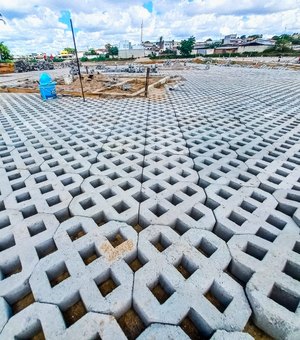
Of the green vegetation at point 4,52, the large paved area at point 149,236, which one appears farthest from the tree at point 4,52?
the large paved area at point 149,236

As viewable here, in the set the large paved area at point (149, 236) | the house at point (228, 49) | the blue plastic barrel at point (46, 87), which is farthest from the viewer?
the house at point (228, 49)

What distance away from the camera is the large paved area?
139 centimetres

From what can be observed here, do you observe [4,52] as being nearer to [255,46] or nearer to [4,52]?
[4,52]

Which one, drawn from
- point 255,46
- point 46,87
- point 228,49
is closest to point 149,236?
point 46,87

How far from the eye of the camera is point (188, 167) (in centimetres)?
315

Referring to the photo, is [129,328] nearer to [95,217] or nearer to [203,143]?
[95,217]

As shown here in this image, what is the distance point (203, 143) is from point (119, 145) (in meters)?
1.55

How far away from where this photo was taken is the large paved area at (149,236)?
139 cm

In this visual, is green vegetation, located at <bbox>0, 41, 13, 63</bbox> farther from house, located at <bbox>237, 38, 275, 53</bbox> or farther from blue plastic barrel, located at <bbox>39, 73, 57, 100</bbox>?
house, located at <bbox>237, 38, 275, 53</bbox>

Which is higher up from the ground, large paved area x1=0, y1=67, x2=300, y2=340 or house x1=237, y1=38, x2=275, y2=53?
house x1=237, y1=38, x2=275, y2=53

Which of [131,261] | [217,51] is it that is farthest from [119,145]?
[217,51]

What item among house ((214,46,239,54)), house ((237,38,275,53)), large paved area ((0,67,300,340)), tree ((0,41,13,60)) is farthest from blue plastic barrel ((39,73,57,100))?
house ((214,46,239,54))

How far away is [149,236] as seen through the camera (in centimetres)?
197

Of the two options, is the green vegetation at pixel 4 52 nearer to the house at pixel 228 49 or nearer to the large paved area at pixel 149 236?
the large paved area at pixel 149 236
